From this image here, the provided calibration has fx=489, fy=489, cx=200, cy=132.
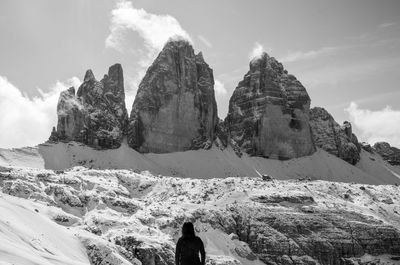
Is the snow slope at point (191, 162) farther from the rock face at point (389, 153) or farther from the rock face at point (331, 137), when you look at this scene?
the rock face at point (389, 153)

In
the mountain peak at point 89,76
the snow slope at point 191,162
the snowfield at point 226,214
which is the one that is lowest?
the snowfield at point 226,214

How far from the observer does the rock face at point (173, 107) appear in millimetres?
135625

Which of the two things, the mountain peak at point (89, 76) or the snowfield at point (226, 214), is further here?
the mountain peak at point (89, 76)

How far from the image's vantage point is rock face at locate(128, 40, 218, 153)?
136 meters

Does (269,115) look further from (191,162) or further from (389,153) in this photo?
(389,153)

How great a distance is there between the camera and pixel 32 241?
2545cm

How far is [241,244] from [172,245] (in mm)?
15386

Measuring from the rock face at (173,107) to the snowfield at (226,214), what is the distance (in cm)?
3608

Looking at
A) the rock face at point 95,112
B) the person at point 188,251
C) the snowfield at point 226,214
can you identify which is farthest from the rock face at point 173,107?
the person at point 188,251

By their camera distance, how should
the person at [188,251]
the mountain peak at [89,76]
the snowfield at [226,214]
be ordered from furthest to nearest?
the mountain peak at [89,76], the snowfield at [226,214], the person at [188,251]

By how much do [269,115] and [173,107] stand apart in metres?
32.3

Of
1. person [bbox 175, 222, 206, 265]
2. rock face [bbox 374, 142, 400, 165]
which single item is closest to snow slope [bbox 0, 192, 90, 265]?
person [bbox 175, 222, 206, 265]

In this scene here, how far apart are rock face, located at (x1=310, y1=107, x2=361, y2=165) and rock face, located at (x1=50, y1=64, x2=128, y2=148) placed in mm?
67341

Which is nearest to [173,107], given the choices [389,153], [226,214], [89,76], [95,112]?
[95,112]
